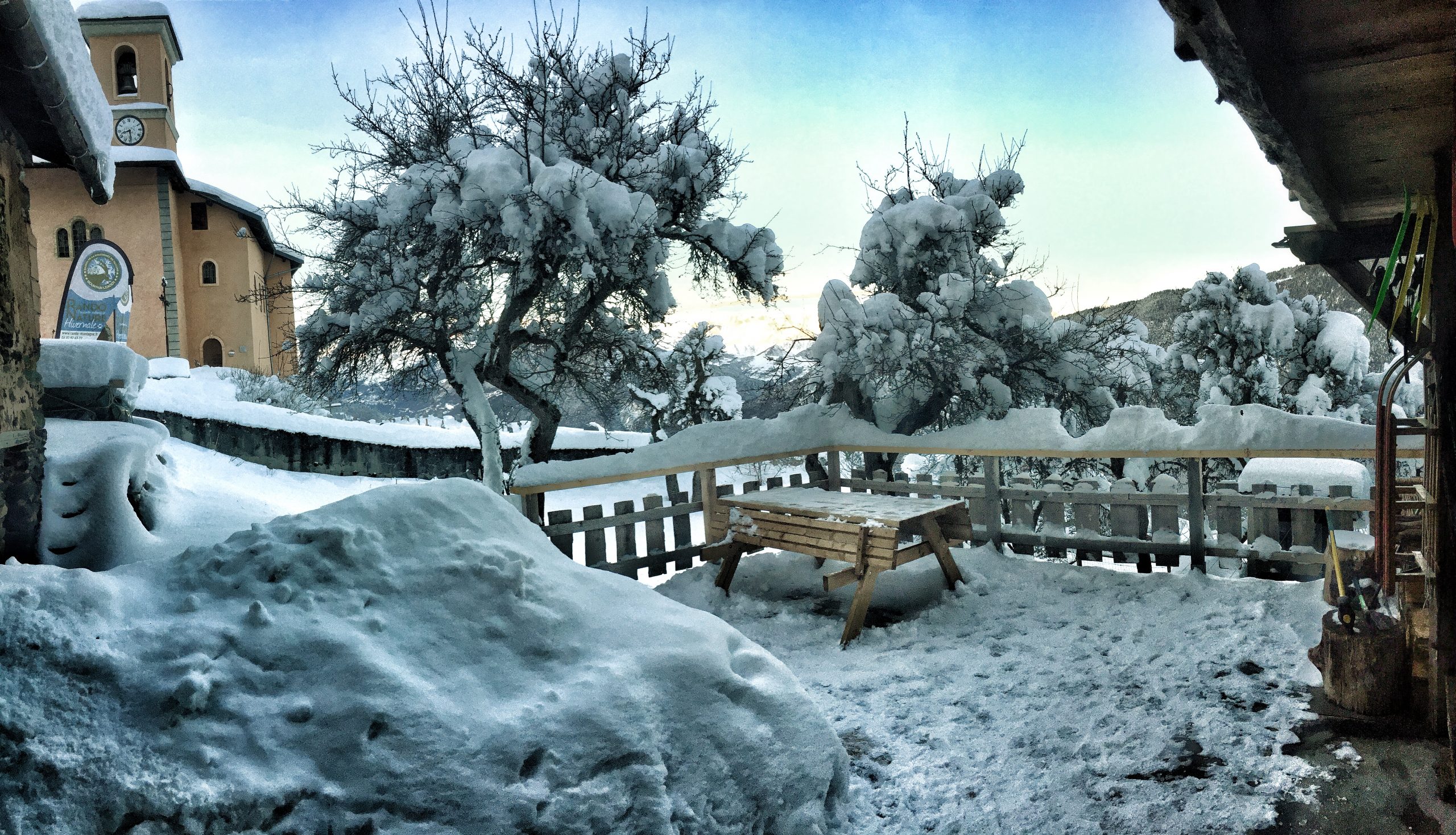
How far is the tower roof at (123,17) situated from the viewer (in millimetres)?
26859

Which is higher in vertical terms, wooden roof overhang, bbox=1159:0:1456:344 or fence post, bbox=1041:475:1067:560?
wooden roof overhang, bbox=1159:0:1456:344

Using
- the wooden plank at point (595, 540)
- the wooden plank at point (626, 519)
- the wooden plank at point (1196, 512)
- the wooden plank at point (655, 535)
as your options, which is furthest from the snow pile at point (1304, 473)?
the wooden plank at point (595, 540)

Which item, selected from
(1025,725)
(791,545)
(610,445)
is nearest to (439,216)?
(791,545)

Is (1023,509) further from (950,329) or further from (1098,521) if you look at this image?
(950,329)

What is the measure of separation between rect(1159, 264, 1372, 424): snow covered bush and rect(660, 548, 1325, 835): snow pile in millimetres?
8465

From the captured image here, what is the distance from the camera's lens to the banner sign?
27.5 ft

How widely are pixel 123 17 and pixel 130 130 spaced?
3738 millimetres

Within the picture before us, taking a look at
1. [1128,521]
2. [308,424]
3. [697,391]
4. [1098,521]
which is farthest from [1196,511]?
[308,424]

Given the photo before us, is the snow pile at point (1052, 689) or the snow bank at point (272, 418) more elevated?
the snow bank at point (272, 418)

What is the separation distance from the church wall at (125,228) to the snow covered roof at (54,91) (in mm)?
25347

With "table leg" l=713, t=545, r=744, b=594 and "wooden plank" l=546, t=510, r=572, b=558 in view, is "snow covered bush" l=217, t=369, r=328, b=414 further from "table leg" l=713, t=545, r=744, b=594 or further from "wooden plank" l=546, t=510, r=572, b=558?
"table leg" l=713, t=545, r=744, b=594

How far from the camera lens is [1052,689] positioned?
405 centimetres

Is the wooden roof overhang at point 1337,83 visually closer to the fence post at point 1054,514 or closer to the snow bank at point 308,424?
the fence post at point 1054,514

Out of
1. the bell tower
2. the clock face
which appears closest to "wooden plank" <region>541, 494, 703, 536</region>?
the bell tower
